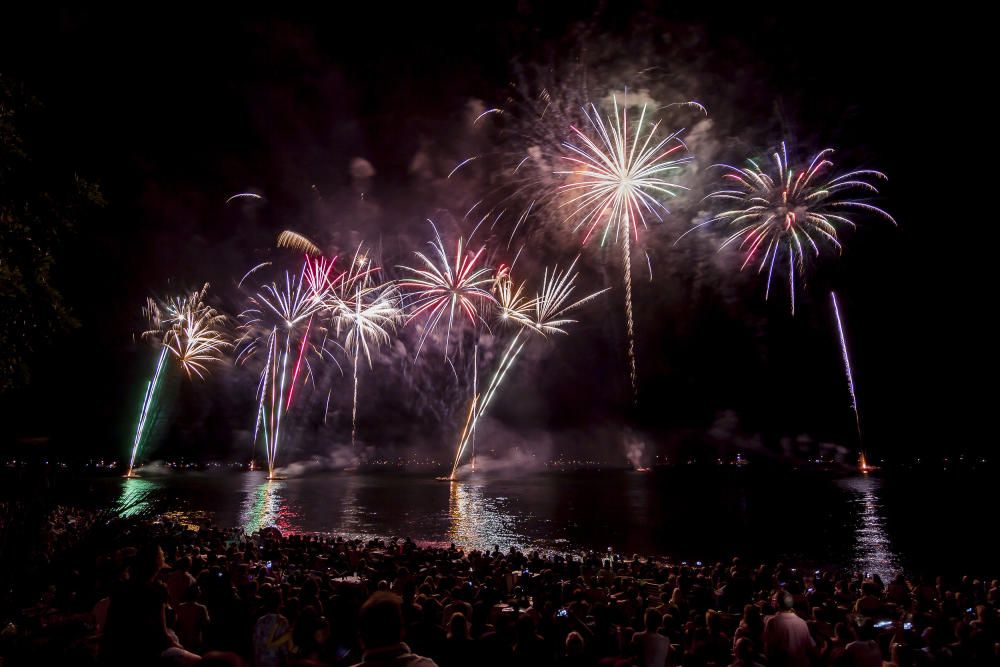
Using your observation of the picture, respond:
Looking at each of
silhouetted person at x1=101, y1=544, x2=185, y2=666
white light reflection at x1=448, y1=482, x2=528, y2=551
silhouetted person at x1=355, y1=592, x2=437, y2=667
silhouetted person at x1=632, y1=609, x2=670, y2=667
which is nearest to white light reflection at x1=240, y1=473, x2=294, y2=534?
white light reflection at x1=448, y1=482, x2=528, y2=551

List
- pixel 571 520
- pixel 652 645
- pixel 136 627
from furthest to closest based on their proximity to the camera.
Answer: pixel 571 520 → pixel 652 645 → pixel 136 627

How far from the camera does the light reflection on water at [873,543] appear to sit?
31.5 meters

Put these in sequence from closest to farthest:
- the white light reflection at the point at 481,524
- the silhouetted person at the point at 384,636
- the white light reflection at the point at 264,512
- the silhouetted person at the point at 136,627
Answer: the silhouetted person at the point at 384,636 < the silhouetted person at the point at 136,627 < the white light reflection at the point at 481,524 < the white light reflection at the point at 264,512

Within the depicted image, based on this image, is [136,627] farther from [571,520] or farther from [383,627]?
[571,520]

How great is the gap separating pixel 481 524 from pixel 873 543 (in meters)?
28.5

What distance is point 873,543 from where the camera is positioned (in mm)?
40719

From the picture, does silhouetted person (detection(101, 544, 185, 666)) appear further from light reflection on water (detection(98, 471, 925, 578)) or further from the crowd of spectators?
light reflection on water (detection(98, 471, 925, 578))

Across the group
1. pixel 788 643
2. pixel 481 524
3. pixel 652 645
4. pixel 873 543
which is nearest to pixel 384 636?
pixel 652 645

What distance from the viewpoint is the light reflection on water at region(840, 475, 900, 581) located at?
1240 inches

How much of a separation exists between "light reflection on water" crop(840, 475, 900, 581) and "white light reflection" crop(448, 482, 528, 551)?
1957 cm

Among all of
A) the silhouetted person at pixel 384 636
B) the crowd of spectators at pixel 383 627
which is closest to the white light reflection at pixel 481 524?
the crowd of spectators at pixel 383 627

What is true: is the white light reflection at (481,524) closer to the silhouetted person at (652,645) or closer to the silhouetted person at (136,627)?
the silhouetted person at (652,645)

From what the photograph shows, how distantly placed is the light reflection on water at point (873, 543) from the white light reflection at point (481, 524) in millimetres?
19569

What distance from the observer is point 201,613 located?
641 centimetres
